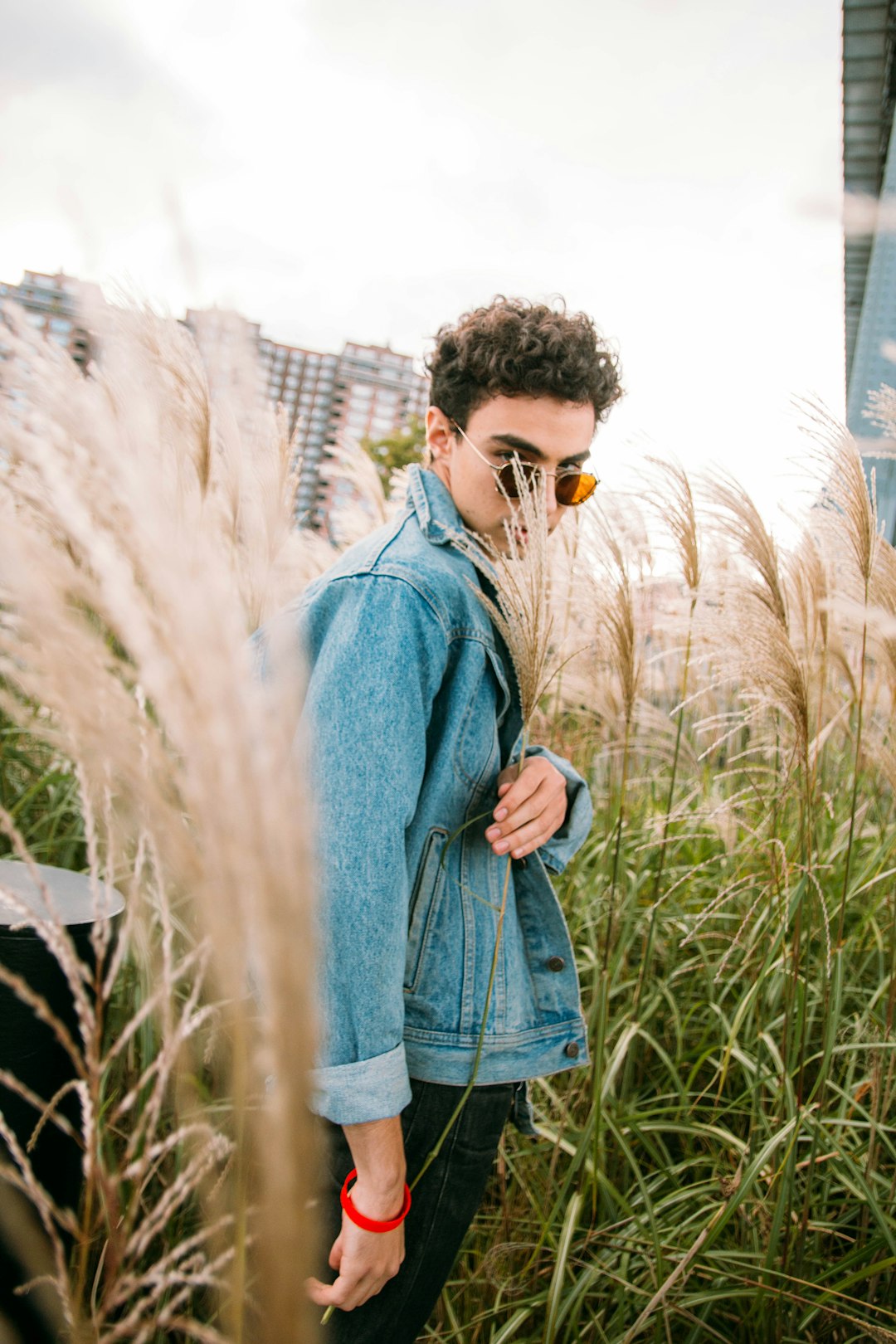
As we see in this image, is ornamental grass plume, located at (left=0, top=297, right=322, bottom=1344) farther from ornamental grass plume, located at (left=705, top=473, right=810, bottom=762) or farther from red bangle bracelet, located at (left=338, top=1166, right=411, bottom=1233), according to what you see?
ornamental grass plume, located at (left=705, top=473, right=810, bottom=762)

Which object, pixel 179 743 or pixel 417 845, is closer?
pixel 179 743

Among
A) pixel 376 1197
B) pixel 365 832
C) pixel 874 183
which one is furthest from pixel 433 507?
pixel 874 183

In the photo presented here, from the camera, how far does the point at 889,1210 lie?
162 centimetres

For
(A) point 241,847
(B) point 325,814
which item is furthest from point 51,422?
(B) point 325,814

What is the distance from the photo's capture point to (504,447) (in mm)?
1485

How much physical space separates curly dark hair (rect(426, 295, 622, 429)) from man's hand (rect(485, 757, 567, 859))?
0.71 metres

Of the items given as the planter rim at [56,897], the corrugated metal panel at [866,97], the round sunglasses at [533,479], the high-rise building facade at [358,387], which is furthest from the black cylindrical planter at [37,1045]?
the high-rise building facade at [358,387]

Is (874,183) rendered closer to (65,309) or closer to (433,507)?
(433,507)

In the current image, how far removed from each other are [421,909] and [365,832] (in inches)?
11.2

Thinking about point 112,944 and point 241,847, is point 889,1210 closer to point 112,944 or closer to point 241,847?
point 112,944

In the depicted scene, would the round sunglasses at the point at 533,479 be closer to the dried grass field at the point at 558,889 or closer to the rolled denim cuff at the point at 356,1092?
the dried grass field at the point at 558,889

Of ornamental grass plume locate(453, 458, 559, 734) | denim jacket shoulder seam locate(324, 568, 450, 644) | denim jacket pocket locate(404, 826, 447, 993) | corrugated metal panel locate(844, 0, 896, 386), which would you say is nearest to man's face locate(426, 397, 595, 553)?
ornamental grass plume locate(453, 458, 559, 734)

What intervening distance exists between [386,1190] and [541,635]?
2.76ft

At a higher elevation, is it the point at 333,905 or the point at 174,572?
the point at 174,572
